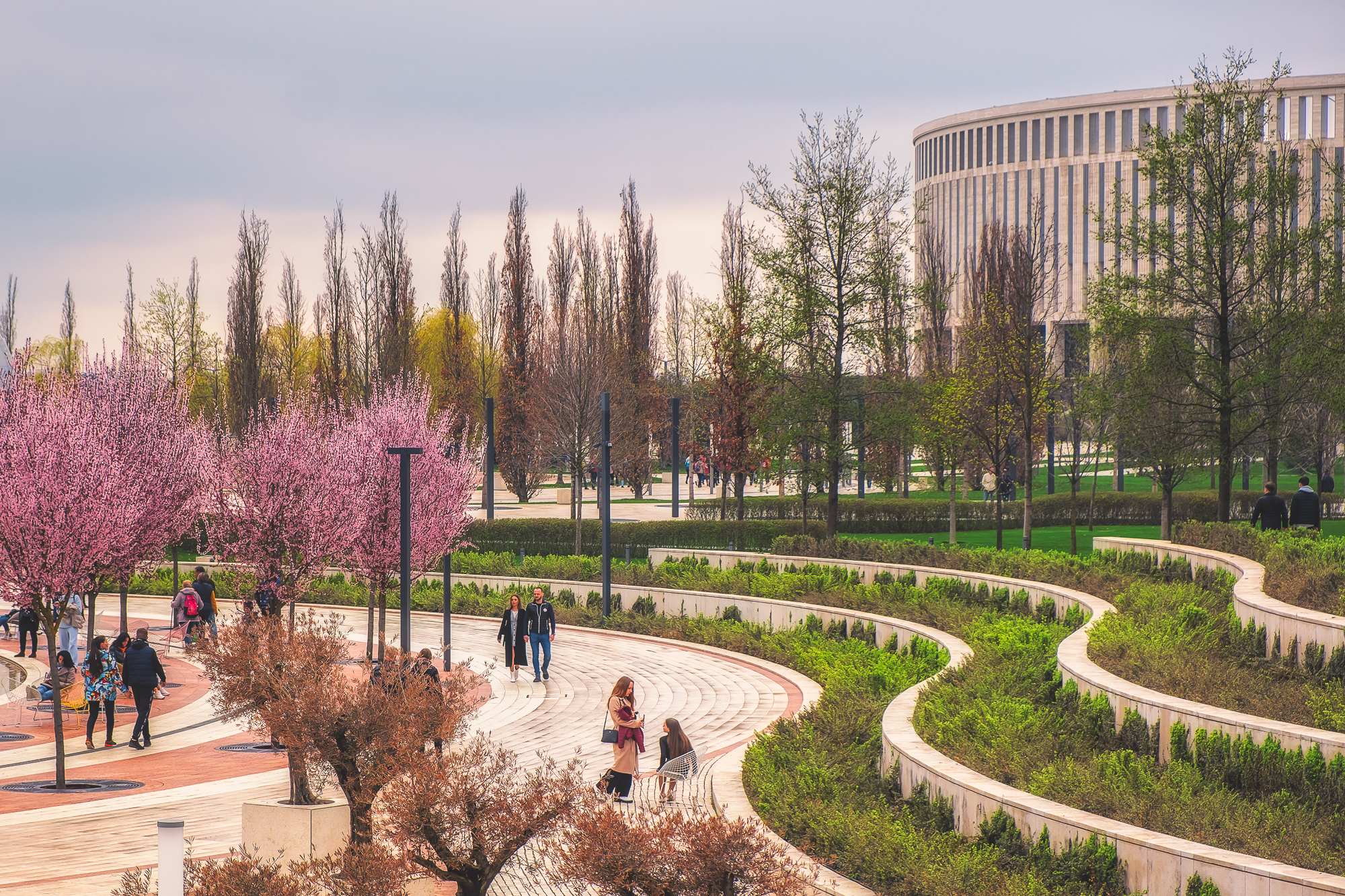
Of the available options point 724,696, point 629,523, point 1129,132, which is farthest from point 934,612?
point 1129,132

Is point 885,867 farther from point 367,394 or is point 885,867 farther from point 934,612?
point 367,394

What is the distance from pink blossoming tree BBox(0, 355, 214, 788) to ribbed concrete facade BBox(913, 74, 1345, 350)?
64.9 metres

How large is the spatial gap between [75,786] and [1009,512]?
3365 centimetres

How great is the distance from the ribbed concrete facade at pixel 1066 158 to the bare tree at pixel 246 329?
49.8 m

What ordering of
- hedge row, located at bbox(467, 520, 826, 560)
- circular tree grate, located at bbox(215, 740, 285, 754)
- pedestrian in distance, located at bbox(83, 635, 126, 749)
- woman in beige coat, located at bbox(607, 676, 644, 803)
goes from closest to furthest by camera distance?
1. woman in beige coat, located at bbox(607, 676, 644, 803)
2. circular tree grate, located at bbox(215, 740, 285, 754)
3. pedestrian in distance, located at bbox(83, 635, 126, 749)
4. hedge row, located at bbox(467, 520, 826, 560)

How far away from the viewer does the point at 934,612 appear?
19062 mm

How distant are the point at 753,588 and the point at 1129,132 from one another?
77.9 meters

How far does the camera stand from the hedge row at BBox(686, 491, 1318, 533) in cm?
3897

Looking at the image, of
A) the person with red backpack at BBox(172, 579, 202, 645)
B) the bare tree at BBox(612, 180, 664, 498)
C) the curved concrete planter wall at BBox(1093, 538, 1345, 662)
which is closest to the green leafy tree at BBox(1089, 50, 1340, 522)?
the curved concrete planter wall at BBox(1093, 538, 1345, 662)

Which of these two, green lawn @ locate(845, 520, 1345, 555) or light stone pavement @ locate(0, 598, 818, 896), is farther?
green lawn @ locate(845, 520, 1345, 555)

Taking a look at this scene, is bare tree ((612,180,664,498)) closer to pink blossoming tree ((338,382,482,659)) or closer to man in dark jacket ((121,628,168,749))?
pink blossoming tree ((338,382,482,659))

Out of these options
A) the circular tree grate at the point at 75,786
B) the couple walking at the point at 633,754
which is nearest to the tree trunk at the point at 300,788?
the couple walking at the point at 633,754

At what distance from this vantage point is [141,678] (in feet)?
50.7

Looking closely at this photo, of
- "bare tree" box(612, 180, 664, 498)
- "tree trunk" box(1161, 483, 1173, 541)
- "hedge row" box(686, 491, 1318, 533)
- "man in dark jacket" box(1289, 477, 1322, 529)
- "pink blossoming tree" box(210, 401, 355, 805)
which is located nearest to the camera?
"man in dark jacket" box(1289, 477, 1322, 529)
